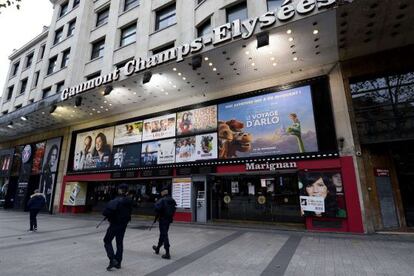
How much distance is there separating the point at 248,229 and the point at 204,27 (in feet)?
37.3

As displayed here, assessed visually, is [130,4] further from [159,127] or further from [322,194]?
[322,194]

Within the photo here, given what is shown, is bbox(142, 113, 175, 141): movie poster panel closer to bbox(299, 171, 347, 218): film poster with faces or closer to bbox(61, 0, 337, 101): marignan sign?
bbox(61, 0, 337, 101): marignan sign

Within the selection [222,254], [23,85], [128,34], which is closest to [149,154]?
[128,34]

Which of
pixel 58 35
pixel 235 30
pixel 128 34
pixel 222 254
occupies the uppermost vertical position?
pixel 58 35

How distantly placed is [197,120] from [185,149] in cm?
182

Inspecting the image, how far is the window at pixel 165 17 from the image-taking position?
1695 centimetres

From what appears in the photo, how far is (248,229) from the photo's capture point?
1098 centimetres

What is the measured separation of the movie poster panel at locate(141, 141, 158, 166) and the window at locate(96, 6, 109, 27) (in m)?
12.7

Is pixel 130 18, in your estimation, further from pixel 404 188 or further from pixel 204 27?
pixel 404 188

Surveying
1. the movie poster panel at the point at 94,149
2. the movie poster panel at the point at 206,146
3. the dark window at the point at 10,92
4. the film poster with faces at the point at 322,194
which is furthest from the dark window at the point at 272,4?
the dark window at the point at 10,92

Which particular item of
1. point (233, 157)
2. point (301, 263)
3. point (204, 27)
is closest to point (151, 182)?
point (233, 157)

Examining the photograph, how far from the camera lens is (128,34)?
62.4 ft

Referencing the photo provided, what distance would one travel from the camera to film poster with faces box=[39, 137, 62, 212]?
791 inches

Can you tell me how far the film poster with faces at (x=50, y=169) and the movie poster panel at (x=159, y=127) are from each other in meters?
9.51
